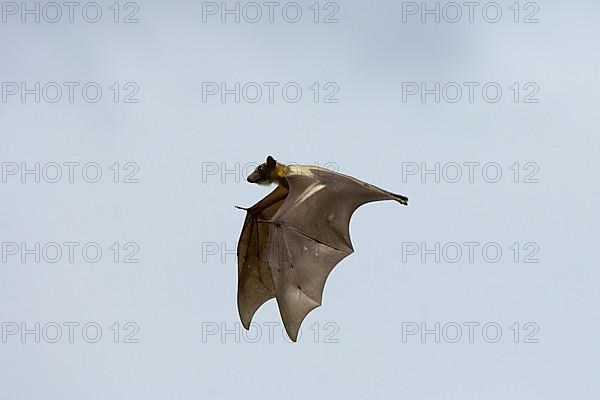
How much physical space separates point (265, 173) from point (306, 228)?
928 millimetres

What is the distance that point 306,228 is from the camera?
14.1 metres

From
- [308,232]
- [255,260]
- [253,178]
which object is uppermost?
[253,178]

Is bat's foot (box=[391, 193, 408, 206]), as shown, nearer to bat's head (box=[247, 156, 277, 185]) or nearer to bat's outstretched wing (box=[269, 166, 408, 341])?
bat's outstretched wing (box=[269, 166, 408, 341])

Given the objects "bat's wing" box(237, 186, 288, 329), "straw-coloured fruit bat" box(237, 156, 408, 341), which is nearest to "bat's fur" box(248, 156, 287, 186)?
"straw-coloured fruit bat" box(237, 156, 408, 341)

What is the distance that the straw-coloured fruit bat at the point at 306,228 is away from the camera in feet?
44.8

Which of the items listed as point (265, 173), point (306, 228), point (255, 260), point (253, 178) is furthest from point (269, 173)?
point (255, 260)

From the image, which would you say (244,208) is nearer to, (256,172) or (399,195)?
(256,172)

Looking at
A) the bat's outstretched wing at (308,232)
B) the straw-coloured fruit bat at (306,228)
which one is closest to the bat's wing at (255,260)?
the straw-coloured fruit bat at (306,228)

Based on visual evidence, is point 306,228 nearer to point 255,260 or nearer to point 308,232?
point 308,232

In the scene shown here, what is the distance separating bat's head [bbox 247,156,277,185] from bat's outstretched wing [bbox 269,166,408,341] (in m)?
0.34

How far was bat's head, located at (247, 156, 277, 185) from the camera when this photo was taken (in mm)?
14133

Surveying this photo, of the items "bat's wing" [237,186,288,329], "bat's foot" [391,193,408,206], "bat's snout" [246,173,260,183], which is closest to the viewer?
"bat's foot" [391,193,408,206]

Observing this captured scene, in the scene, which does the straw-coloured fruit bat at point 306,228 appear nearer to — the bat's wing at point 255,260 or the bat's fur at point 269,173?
the bat's fur at point 269,173

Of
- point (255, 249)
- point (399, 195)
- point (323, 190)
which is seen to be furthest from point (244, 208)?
point (399, 195)
